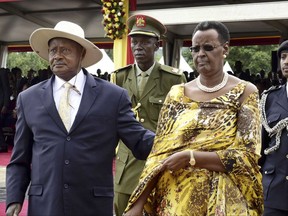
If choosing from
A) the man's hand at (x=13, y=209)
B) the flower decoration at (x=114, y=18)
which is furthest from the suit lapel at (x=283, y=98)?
the flower decoration at (x=114, y=18)

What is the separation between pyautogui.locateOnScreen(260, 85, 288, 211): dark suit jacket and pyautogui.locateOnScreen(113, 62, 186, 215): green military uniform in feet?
2.82

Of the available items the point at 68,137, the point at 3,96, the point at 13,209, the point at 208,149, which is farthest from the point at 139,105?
the point at 3,96

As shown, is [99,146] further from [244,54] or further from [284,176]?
[244,54]

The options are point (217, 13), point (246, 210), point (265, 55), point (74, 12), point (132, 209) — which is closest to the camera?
point (246, 210)

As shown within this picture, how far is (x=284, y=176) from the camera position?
4.30 m

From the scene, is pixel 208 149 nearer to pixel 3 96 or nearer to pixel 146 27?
pixel 146 27

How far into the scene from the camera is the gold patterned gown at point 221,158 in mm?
2889

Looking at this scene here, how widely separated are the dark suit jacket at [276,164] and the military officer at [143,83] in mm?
864

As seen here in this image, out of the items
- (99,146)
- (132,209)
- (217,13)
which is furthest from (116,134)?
(217,13)

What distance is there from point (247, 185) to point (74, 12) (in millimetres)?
12075

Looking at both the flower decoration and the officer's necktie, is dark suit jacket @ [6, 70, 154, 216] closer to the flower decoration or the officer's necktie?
the officer's necktie

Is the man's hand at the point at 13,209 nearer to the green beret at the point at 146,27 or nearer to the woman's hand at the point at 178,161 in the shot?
the woman's hand at the point at 178,161

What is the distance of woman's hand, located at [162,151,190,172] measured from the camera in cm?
290

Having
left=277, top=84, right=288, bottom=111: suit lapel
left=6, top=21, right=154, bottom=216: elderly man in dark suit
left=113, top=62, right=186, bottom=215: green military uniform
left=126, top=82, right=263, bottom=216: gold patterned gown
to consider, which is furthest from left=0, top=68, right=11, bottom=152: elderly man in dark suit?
left=126, top=82, right=263, bottom=216: gold patterned gown
